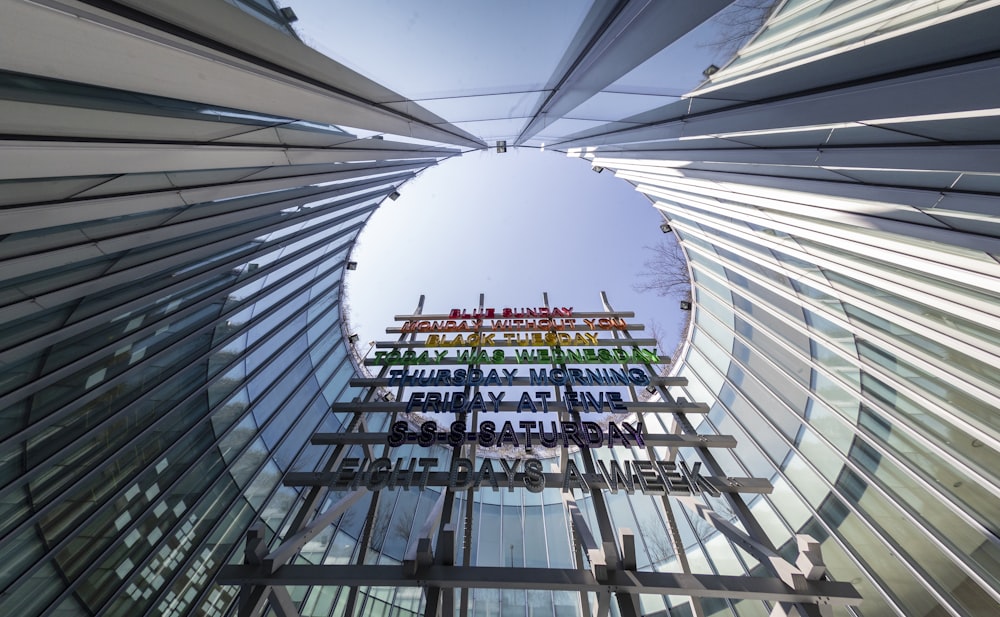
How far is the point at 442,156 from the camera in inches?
659

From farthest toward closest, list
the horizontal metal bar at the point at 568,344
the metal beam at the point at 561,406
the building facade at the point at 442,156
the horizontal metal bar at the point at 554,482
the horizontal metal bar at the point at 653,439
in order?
the horizontal metal bar at the point at 568,344, the metal beam at the point at 561,406, the horizontal metal bar at the point at 653,439, the horizontal metal bar at the point at 554,482, the building facade at the point at 442,156

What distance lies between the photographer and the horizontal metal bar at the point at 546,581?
256 inches

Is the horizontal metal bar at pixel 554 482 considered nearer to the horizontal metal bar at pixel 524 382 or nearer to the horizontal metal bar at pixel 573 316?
the horizontal metal bar at pixel 524 382

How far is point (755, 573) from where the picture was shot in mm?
12828

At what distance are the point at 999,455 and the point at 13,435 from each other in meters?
20.0

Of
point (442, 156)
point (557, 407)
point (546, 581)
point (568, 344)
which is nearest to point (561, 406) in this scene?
point (557, 407)

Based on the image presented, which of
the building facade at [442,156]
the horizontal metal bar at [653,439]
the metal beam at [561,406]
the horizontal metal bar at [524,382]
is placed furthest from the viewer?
the horizontal metal bar at [524,382]

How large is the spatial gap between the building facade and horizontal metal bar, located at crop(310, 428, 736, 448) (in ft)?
6.41

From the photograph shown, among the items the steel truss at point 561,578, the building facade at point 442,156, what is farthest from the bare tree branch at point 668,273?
the steel truss at point 561,578

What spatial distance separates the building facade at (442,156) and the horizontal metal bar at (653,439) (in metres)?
1.95

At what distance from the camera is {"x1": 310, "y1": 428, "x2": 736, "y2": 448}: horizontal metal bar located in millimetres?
9867

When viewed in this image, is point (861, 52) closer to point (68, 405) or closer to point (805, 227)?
point (805, 227)

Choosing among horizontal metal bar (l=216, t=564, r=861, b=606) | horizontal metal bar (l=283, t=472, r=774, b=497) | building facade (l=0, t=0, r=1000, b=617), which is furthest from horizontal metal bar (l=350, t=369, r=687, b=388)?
horizontal metal bar (l=216, t=564, r=861, b=606)

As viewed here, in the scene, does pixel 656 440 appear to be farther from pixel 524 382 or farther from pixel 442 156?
pixel 442 156
